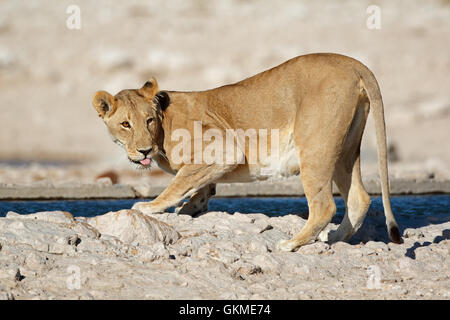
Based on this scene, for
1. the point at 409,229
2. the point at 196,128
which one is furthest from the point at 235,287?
the point at 409,229

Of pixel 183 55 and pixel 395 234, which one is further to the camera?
pixel 183 55

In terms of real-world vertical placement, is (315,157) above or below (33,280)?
above

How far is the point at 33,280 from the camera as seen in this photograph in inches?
197

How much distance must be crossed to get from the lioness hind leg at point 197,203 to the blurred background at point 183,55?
731 cm

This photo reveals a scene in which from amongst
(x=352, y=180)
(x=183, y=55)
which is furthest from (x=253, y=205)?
(x=183, y=55)

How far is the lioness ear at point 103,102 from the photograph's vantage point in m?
6.46

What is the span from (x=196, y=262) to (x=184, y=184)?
1.18 metres

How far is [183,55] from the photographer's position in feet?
72.4

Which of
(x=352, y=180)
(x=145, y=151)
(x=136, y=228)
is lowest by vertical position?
(x=136, y=228)

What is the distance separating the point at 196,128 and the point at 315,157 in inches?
45.0

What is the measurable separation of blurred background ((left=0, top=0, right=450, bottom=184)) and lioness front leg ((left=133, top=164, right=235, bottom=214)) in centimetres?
770

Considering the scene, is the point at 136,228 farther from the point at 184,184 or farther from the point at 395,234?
the point at 395,234

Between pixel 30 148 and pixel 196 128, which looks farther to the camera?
pixel 30 148
